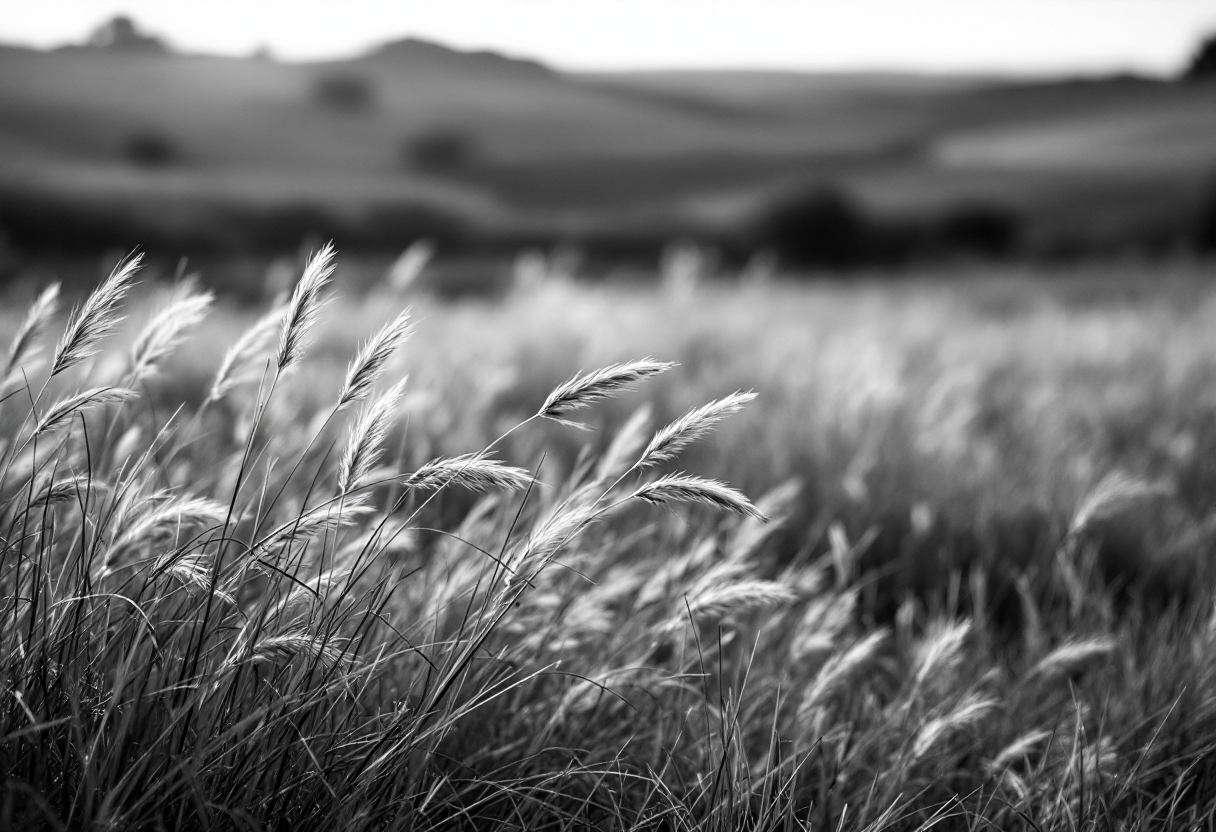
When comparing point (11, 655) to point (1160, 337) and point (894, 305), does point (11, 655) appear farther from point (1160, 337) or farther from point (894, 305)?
point (894, 305)

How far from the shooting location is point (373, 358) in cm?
103

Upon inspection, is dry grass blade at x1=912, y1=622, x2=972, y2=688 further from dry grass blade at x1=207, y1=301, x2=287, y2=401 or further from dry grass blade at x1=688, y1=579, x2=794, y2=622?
dry grass blade at x1=207, y1=301, x2=287, y2=401

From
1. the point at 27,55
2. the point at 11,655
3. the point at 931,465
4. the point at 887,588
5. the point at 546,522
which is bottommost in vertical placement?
the point at 887,588

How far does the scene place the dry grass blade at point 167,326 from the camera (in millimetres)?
1202

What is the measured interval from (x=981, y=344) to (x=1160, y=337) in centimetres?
196

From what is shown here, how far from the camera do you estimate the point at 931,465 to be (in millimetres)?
3240

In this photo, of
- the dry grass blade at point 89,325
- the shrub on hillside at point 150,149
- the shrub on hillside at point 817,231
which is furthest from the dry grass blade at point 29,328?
the shrub on hillside at point 817,231

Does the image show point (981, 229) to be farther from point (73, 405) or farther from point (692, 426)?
point (73, 405)

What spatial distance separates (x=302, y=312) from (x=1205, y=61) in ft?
58.4

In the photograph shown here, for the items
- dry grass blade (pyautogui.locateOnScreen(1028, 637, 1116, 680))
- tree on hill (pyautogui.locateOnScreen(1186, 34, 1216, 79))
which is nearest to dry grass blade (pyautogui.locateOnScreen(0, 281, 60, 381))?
dry grass blade (pyautogui.locateOnScreen(1028, 637, 1116, 680))

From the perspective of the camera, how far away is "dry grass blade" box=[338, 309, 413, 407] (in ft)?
3.39

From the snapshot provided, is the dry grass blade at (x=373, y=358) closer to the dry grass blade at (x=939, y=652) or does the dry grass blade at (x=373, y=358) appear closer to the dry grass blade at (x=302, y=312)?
the dry grass blade at (x=302, y=312)

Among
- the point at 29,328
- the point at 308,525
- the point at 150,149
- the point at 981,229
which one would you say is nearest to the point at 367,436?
the point at 308,525

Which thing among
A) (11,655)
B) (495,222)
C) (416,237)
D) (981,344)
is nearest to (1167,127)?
(981,344)
